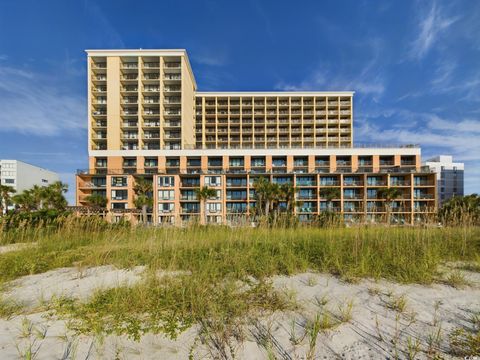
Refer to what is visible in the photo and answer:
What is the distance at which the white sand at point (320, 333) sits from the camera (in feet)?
8.54

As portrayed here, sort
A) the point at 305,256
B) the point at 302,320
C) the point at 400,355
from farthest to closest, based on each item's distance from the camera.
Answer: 1. the point at 305,256
2. the point at 302,320
3. the point at 400,355

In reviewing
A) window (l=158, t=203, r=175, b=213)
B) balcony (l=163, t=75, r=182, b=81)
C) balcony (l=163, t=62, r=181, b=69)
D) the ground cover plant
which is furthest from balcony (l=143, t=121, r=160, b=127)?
the ground cover plant

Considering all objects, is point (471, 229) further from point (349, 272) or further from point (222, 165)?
point (222, 165)

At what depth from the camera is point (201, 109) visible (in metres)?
62.3

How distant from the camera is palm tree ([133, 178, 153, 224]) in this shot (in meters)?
40.7

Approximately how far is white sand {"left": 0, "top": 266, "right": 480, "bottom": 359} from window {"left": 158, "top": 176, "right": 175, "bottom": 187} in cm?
4216

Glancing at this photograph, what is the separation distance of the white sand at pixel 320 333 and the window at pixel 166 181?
42158 millimetres

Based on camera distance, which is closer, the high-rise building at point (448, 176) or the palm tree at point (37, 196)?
the palm tree at point (37, 196)

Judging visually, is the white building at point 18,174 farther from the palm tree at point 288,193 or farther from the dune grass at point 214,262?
the dune grass at point 214,262

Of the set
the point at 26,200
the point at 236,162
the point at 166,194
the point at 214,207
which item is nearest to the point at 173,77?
the point at 236,162

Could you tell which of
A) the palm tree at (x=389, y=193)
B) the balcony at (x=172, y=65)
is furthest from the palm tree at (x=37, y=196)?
the palm tree at (x=389, y=193)

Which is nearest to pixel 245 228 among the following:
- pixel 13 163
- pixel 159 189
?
pixel 159 189

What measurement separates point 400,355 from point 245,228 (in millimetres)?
5402

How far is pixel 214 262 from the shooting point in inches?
202
